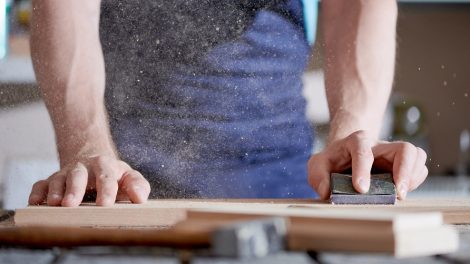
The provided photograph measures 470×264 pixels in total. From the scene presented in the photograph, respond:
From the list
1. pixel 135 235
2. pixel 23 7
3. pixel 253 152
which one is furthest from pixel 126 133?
pixel 23 7

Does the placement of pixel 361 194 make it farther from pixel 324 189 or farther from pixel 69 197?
pixel 69 197

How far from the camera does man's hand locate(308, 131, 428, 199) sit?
0.79 metres

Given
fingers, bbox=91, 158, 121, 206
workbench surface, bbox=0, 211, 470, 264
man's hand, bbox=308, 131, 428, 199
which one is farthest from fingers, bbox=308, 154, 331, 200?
workbench surface, bbox=0, 211, 470, 264

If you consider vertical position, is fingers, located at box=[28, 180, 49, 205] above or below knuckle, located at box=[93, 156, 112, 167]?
below

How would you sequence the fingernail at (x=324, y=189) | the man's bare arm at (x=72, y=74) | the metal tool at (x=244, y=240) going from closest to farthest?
the metal tool at (x=244, y=240) → the fingernail at (x=324, y=189) → the man's bare arm at (x=72, y=74)

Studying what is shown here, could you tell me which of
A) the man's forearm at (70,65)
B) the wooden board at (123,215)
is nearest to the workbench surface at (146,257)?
the wooden board at (123,215)

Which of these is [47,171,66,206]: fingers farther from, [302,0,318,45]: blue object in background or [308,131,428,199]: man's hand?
[302,0,318,45]: blue object in background

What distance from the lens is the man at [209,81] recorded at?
102 centimetres

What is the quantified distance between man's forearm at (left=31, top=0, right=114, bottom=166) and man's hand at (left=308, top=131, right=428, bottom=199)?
10.9 inches

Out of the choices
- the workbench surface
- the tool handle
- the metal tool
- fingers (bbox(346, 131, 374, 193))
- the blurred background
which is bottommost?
the blurred background

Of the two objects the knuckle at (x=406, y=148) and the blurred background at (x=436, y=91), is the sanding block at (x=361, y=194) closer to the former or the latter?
the knuckle at (x=406, y=148)

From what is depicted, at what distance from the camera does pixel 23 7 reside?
1.63 metres

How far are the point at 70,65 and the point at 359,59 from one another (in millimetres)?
405

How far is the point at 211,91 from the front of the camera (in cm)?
108
